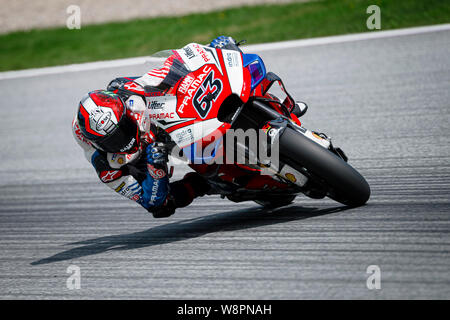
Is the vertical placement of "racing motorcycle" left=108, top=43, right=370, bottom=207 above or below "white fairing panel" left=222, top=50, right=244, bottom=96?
below

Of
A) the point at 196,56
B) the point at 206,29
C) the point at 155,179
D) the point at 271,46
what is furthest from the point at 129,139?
the point at 206,29

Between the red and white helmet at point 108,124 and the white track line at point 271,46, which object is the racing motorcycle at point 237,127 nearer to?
the red and white helmet at point 108,124

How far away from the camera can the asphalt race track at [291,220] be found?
382cm

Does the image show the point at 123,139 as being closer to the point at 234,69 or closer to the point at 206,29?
the point at 234,69

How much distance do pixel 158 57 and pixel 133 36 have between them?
10.2 m

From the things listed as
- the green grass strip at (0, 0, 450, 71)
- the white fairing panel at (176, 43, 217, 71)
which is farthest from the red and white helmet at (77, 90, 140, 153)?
the green grass strip at (0, 0, 450, 71)

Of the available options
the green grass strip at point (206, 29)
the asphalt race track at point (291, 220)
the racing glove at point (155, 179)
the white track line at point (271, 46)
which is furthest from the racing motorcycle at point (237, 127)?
the green grass strip at point (206, 29)

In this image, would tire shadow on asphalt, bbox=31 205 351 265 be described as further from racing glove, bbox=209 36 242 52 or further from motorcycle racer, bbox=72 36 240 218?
racing glove, bbox=209 36 242 52

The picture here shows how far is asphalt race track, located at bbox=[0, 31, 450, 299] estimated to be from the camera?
12.5ft

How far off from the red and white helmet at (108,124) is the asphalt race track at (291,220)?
2.77ft

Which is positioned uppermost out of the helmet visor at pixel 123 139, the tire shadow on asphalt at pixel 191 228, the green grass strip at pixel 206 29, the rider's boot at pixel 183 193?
the green grass strip at pixel 206 29

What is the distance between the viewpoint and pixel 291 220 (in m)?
4.92

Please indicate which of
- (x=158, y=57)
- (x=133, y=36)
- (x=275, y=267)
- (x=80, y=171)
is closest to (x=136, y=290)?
(x=275, y=267)

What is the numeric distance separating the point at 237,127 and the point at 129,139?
29.7 inches
